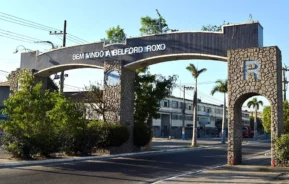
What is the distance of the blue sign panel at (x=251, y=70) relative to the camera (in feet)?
61.8

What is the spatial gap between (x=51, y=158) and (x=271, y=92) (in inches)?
513

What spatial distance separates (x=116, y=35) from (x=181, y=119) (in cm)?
5463

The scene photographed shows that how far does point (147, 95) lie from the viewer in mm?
29656

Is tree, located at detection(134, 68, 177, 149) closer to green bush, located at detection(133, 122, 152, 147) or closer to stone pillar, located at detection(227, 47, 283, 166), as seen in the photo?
green bush, located at detection(133, 122, 152, 147)

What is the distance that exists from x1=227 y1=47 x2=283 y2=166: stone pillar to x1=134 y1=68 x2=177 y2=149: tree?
35.8 ft

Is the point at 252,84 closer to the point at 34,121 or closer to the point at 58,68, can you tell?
the point at 34,121

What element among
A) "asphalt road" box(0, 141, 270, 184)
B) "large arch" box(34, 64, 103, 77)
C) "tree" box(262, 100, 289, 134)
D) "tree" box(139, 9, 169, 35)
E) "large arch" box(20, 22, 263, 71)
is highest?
"tree" box(139, 9, 169, 35)

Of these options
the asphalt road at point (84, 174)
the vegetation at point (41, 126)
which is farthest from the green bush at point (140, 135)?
the asphalt road at point (84, 174)

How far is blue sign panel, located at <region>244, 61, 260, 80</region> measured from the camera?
61.8 ft

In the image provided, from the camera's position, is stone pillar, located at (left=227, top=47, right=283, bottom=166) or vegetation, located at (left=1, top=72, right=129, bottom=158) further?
vegetation, located at (left=1, top=72, right=129, bottom=158)

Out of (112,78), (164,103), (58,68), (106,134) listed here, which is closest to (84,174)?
(106,134)

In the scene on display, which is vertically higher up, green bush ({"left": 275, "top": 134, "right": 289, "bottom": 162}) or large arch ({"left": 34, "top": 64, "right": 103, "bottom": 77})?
large arch ({"left": 34, "top": 64, "right": 103, "bottom": 77})

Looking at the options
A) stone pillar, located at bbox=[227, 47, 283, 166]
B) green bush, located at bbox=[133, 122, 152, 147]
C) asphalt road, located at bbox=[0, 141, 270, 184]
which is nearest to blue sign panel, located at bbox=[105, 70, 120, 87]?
green bush, located at bbox=[133, 122, 152, 147]

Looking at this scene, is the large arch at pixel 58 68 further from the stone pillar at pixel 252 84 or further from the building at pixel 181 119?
the building at pixel 181 119
